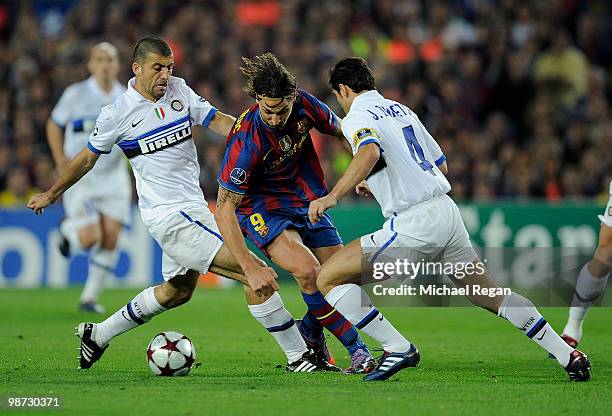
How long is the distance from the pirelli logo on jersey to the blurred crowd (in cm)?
800

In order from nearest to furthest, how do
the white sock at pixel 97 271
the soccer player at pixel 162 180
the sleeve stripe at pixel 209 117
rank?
the soccer player at pixel 162 180, the sleeve stripe at pixel 209 117, the white sock at pixel 97 271

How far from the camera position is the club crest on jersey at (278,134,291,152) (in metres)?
7.23

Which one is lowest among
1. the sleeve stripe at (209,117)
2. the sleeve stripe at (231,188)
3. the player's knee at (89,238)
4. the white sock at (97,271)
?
the white sock at (97,271)

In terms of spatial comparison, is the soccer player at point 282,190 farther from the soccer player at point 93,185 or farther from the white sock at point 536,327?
the soccer player at point 93,185

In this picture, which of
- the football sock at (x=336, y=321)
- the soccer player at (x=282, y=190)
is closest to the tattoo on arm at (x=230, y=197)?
the soccer player at (x=282, y=190)

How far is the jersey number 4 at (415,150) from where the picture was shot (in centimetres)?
687

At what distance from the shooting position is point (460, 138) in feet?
52.6

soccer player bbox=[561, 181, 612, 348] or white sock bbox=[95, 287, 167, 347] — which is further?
soccer player bbox=[561, 181, 612, 348]

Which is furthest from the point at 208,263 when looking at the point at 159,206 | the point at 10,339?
the point at 10,339

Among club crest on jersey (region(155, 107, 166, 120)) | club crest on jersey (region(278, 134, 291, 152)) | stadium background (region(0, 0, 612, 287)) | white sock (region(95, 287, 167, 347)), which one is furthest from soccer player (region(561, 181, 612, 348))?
stadium background (region(0, 0, 612, 287))

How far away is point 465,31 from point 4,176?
7.80m

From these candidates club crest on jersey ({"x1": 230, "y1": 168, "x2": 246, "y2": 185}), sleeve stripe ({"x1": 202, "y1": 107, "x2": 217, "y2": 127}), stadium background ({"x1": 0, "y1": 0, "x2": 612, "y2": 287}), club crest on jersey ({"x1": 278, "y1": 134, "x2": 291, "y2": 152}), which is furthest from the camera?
stadium background ({"x1": 0, "y1": 0, "x2": 612, "y2": 287})

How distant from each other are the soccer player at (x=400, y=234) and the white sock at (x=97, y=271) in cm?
536

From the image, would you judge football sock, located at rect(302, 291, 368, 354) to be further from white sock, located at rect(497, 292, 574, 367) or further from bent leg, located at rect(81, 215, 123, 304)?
bent leg, located at rect(81, 215, 123, 304)
